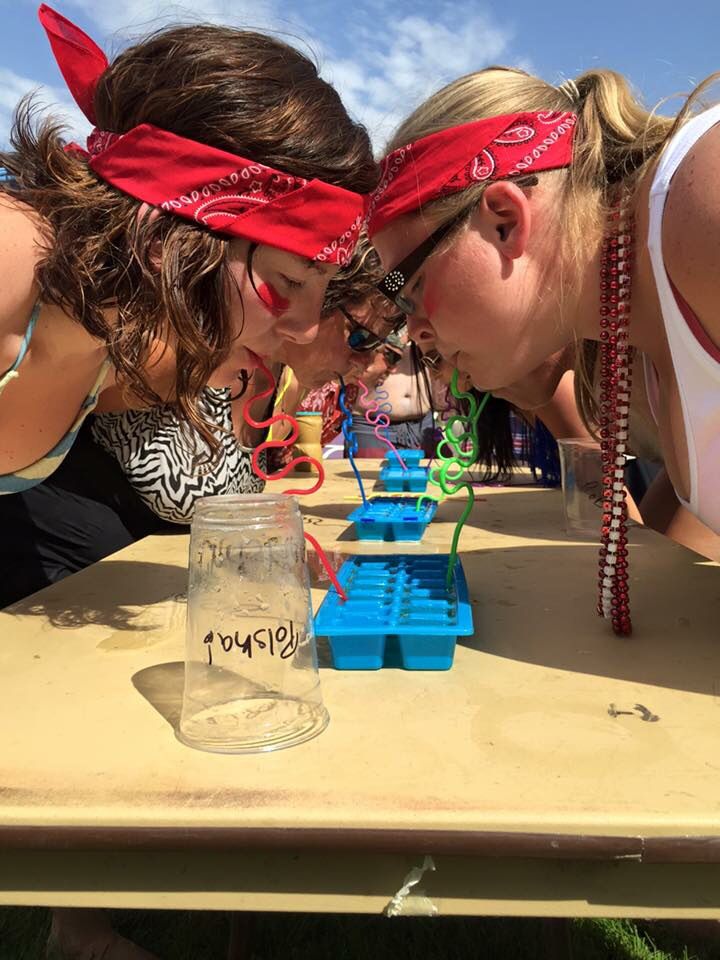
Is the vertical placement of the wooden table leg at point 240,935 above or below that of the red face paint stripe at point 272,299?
below

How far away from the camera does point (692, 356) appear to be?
2.77ft

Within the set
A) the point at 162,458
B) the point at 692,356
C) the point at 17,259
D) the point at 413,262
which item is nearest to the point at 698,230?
the point at 692,356

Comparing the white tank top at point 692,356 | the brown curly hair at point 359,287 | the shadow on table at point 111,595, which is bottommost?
the shadow on table at point 111,595

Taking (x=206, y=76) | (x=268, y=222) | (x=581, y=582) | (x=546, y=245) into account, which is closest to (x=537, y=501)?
(x=581, y=582)

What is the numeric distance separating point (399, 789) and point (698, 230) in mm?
638

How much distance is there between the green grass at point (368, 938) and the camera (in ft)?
4.17

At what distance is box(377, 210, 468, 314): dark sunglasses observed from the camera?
3.39ft

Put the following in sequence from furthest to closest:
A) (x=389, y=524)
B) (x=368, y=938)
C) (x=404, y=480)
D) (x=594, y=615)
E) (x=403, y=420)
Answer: (x=403, y=420) → (x=404, y=480) → (x=389, y=524) → (x=368, y=938) → (x=594, y=615)

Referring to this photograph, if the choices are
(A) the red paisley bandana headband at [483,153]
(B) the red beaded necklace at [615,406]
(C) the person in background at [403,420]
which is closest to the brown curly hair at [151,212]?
(A) the red paisley bandana headband at [483,153]

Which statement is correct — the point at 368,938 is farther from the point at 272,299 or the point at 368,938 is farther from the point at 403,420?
the point at 403,420

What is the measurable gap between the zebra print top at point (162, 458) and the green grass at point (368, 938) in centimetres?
81

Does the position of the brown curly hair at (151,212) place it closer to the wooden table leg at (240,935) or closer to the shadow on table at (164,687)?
the shadow on table at (164,687)

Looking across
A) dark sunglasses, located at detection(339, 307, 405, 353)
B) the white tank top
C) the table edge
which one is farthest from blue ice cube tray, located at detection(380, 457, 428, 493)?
the table edge

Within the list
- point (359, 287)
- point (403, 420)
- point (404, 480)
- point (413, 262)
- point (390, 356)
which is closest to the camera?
point (413, 262)
